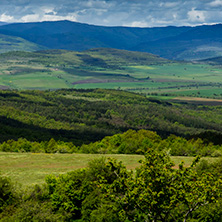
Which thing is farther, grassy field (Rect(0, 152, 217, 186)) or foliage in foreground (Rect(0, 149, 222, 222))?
grassy field (Rect(0, 152, 217, 186))

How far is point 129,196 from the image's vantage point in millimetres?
29531

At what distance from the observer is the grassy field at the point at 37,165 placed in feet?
220

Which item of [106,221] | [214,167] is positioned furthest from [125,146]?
[106,221]

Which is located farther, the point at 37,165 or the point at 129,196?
the point at 37,165

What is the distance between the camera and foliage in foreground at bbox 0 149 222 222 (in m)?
29.9

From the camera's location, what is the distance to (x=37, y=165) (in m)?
78.7

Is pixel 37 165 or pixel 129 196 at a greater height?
pixel 129 196

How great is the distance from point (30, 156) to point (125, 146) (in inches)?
1338

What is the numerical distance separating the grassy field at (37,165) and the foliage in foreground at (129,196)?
517 inches

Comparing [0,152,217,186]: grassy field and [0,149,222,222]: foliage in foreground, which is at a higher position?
[0,149,222,222]: foliage in foreground

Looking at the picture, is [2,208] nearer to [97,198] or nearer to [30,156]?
[97,198]

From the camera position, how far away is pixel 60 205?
167ft

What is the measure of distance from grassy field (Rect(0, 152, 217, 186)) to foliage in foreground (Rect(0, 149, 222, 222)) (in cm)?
1313

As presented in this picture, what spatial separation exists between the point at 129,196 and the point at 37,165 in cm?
5272
